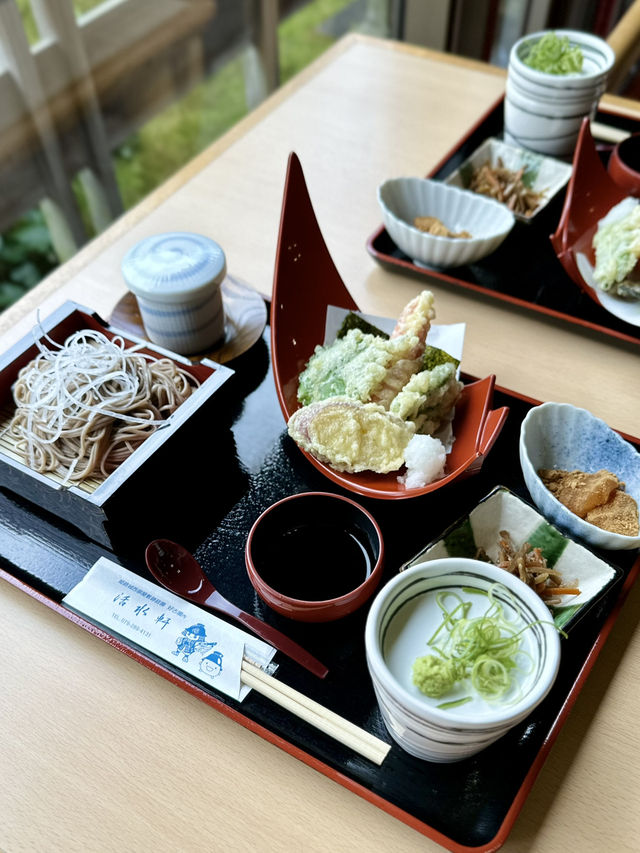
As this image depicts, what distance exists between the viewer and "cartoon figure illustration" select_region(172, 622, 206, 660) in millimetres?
921

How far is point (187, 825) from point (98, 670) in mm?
220

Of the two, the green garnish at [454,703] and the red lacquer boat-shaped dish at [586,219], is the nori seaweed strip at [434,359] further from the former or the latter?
the green garnish at [454,703]

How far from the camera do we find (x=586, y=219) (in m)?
1.47

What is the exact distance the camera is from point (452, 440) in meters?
1.11

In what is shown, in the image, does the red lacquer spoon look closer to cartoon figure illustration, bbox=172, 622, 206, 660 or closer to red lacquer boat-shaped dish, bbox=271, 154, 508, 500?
cartoon figure illustration, bbox=172, 622, 206, 660

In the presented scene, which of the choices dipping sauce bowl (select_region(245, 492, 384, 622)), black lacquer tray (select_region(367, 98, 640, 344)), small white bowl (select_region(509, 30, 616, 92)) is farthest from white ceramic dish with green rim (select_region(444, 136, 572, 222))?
dipping sauce bowl (select_region(245, 492, 384, 622))

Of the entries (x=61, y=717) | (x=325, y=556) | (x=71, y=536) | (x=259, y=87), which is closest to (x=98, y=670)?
(x=61, y=717)

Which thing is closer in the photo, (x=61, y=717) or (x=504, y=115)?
(x=61, y=717)

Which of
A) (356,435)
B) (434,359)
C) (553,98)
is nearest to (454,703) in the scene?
(356,435)

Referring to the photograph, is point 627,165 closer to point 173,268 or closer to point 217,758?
point 173,268

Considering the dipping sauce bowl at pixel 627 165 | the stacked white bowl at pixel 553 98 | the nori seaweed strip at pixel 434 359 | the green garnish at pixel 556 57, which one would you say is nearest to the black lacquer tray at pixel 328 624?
the nori seaweed strip at pixel 434 359

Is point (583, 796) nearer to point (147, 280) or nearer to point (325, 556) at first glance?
point (325, 556)

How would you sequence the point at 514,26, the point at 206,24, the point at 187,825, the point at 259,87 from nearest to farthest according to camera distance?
the point at 187,825 → the point at 206,24 → the point at 259,87 → the point at 514,26

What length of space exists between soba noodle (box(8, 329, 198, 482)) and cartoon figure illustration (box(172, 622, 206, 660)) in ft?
0.82
